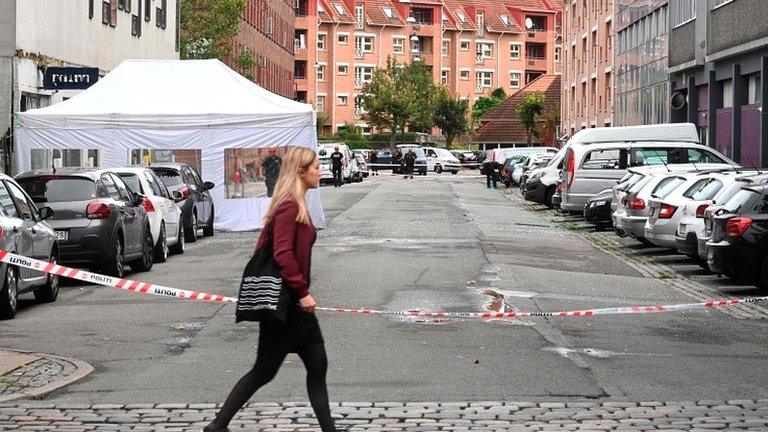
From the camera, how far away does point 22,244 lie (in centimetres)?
1524

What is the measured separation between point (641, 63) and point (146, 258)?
3947 centimetres

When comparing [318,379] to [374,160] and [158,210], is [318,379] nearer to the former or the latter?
[158,210]

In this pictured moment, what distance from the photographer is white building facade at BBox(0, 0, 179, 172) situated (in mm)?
31891

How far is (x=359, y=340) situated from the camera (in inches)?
504

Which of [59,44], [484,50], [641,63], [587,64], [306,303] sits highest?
[484,50]

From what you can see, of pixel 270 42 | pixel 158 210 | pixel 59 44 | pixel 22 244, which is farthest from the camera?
pixel 270 42

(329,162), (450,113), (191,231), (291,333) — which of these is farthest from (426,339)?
(450,113)

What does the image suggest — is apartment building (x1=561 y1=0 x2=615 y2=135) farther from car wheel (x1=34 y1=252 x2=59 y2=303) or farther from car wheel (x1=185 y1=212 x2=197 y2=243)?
car wheel (x1=34 y1=252 x2=59 y2=303)

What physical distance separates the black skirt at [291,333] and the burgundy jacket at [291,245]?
144 millimetres

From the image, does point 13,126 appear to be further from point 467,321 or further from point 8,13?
point 467,321

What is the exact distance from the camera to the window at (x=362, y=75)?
129625 millimetres


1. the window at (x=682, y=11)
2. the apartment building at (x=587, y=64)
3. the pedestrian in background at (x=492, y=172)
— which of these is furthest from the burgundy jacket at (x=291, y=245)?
the apartment building at (x=587, y=64)

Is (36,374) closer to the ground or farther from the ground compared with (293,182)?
closer to the ground

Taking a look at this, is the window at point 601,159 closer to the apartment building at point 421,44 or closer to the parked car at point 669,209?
the parked car at point 669,209
